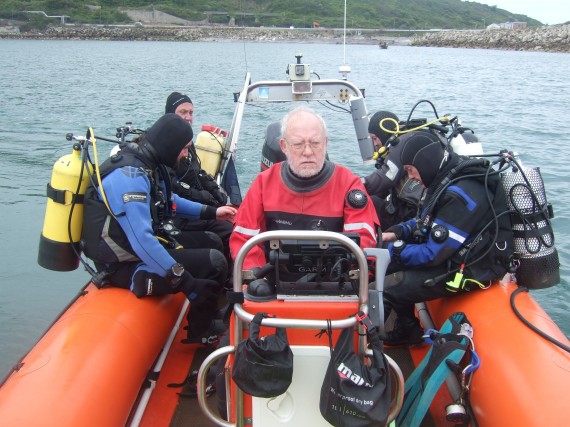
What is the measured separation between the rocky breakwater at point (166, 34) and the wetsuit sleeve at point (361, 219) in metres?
67.7

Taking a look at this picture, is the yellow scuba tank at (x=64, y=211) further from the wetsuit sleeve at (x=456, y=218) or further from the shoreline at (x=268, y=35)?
the shoreline at (x=268, y=35)

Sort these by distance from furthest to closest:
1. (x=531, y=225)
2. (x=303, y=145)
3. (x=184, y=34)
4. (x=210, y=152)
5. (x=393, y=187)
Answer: (x=184, y=34), (x=210, y=152), (x=393, y=187), (x=531, y=225), (x=303, y=145)

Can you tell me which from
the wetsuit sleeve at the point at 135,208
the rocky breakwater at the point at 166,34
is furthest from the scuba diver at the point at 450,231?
the rocky breakwater at the point at 166,34

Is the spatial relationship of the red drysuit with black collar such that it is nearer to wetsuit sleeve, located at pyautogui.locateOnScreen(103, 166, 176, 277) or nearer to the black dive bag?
wetsuit sleeve, located at pyautogui.locateOnScreen(103, 166, 176, 277)

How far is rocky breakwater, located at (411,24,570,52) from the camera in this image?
2023 inches

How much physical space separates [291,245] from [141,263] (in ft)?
4.15

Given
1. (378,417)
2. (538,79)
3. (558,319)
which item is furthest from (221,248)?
(538,79)

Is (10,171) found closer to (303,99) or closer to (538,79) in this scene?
(303,99)

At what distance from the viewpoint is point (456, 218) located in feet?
8.80

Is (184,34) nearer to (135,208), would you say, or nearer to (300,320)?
(135,208)

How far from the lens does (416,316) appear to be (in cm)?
358

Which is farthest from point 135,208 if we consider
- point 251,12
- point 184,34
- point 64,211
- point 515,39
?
point 184,34

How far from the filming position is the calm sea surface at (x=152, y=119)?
19.1ft

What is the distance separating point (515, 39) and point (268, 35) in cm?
2929
